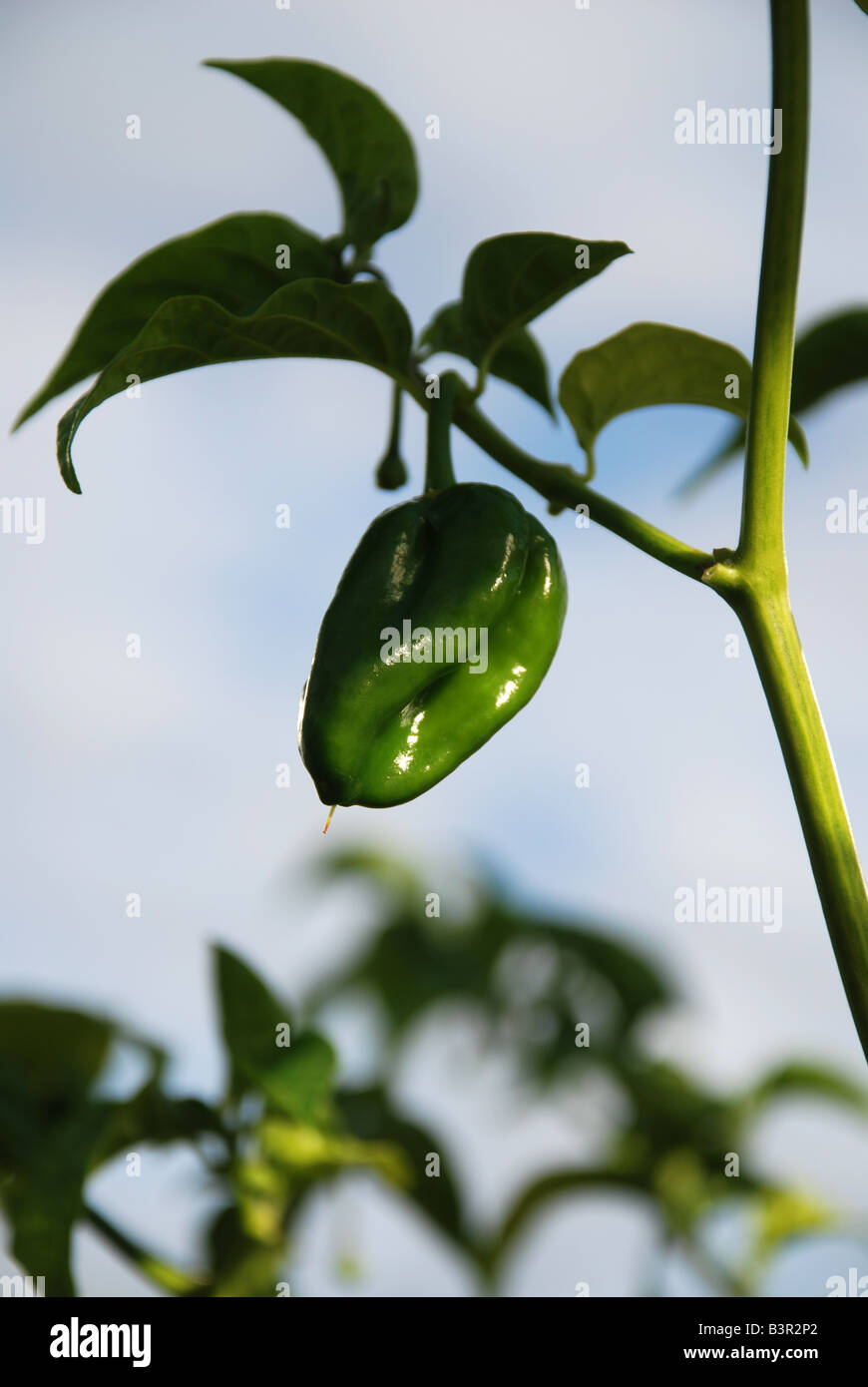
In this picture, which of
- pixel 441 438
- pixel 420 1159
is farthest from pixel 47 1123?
pixel 441 438

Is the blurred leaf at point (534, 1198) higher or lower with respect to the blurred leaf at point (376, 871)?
lower

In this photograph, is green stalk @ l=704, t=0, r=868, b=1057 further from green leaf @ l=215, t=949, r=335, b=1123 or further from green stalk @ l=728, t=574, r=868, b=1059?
green leaf @ l=215, t=949, r=335, b=1123

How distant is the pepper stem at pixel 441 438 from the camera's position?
55 cm

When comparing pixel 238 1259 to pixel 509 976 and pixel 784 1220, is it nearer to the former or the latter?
pixel 784 1220

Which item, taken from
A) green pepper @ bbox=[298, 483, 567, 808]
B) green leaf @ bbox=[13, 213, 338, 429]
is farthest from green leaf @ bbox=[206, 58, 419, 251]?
green pepper @ bbox=[298, 483, 567, 808]

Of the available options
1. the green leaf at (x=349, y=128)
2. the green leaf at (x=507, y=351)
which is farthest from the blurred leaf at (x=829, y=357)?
the green leaf at (x=349, y=128)

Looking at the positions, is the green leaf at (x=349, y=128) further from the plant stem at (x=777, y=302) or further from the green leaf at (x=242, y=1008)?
the green leaf at (x=242, y=1008)

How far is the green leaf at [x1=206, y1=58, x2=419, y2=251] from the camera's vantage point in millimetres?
667

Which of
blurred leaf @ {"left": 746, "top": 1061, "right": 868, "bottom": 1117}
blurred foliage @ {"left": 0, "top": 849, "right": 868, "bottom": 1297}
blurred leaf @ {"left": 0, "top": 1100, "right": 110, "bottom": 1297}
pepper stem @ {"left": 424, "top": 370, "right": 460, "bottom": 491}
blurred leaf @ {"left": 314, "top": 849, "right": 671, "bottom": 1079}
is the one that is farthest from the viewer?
blurred leaf @ {"left": 314, "top": 849, "right": 671, "bottom": 1079}

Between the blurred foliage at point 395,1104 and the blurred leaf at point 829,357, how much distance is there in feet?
1.57

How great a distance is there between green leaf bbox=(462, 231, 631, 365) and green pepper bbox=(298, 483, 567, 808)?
0.27 feet

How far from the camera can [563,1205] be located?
1.02 meters

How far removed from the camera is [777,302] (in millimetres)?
472

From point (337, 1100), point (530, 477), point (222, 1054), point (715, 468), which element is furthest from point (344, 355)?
point (337, 1100)
